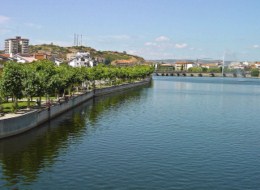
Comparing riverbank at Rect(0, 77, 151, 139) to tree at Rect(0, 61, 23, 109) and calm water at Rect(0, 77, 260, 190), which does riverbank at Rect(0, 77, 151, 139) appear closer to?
calm water at Rect(0, 77, 260, 190)

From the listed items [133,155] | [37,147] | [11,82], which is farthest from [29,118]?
[133,155]

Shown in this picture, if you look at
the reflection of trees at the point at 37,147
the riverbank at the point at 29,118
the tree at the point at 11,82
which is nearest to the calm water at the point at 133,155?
the reflection of trees at the point at 37,147

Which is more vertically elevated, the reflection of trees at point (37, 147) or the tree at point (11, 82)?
the tree at point (11, 82)

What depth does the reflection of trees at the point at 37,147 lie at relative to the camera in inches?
1359

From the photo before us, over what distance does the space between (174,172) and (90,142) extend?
15448mm

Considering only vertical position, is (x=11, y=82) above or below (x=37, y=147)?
above

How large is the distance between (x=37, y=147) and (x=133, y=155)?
11471mm

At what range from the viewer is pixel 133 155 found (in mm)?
41062

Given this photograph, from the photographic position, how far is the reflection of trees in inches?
1359

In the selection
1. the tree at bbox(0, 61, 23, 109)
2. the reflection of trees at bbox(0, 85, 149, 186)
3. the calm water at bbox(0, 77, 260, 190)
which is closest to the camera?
the calm water at bbox(0, 77, 260, 190)

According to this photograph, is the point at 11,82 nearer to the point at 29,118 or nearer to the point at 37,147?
the point at 29,118

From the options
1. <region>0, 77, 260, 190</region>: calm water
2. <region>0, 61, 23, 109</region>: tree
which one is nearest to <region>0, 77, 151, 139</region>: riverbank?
<region>0, 77, 260, 190</region>: calm water

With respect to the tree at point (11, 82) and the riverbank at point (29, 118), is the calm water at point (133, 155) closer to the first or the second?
the riverbank at point (29, 118)

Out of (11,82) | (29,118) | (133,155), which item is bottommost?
(133,155)
